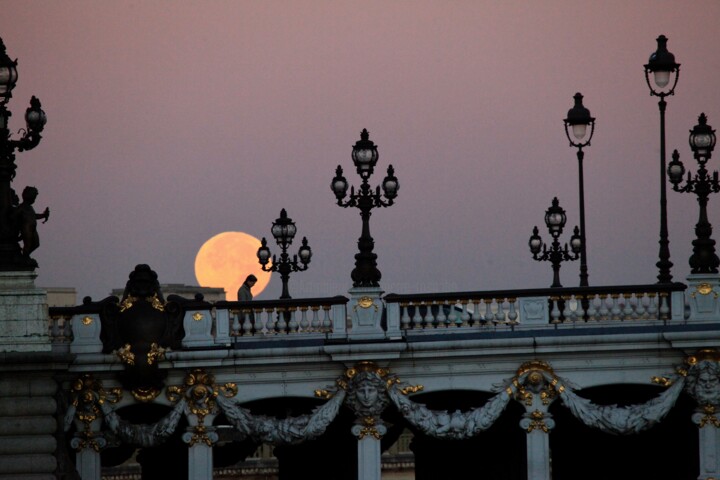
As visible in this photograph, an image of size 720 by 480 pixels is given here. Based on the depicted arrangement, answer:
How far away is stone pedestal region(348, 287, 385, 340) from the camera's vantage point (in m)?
44.8

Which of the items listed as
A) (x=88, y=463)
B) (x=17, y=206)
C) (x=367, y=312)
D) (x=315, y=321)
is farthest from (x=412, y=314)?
(x=17, y=206)

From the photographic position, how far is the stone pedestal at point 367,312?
44.8 m

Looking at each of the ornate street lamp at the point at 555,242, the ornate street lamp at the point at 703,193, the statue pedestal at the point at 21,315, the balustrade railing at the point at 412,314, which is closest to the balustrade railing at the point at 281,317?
the balustrade railing at the point at 412,314

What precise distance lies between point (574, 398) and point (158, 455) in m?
11.0

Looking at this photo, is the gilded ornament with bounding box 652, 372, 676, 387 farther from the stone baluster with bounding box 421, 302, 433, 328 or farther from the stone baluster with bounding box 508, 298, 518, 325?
the stone baluster with bounding box 421, 302, 433, 328

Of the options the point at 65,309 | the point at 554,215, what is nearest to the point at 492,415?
the point at 65,309

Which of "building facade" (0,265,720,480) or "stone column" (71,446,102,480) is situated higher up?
"building facade" (0,265,720,480)

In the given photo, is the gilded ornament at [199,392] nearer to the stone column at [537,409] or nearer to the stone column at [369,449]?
the stone column at [369,449]

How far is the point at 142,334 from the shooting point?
45344mm

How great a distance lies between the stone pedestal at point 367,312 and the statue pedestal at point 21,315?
18.1 feet

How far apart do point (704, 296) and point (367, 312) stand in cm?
601

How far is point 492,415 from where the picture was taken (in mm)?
45000

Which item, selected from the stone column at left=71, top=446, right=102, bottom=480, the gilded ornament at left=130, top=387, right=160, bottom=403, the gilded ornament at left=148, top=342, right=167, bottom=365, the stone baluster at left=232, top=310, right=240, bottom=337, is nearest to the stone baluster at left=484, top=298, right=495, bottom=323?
the stone baluster at left=232, top=310, right=240, bottom=337

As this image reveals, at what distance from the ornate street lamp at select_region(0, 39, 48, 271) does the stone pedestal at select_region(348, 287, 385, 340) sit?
19.0ft
